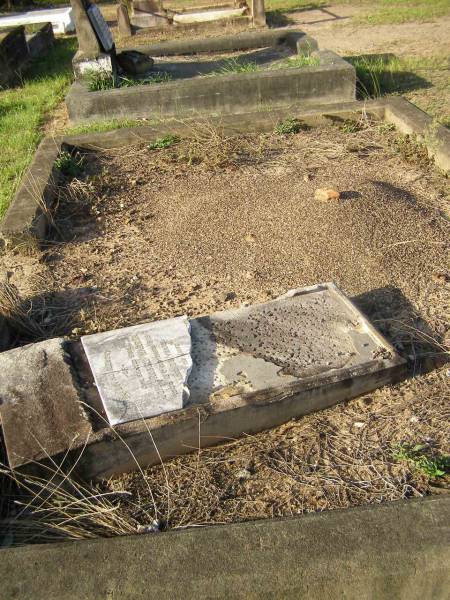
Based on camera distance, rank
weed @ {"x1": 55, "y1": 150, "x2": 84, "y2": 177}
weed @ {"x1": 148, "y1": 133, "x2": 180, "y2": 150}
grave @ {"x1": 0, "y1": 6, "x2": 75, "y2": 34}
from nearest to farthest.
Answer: weed @ {"x1": 55, "y1": 150, "x2": 84, "y2": 177} < weed @ {"x1": 148, "y1": 133, "x2": 180, "y2": 150} < grave @ {"x1": 0, "y1": 6, "x2": 75, "y2": 34}

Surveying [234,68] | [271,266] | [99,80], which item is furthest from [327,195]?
[234,68]

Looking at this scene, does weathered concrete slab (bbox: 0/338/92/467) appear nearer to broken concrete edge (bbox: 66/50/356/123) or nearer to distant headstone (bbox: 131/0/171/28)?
broken concrete edge (bbox: 66/50/356/123)

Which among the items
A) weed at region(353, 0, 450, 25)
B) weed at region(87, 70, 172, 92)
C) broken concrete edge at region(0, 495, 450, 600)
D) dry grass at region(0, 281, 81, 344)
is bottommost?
weed at region(353, 0, 450, 25)

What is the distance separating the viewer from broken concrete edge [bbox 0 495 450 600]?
1.59 meters

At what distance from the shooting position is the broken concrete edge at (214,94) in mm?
6090

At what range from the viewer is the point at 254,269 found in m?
3.57

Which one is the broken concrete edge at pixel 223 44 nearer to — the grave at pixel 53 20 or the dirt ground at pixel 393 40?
the dirt ground at pixel 393 40

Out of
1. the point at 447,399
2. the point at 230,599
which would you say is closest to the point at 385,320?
the point at 447,399

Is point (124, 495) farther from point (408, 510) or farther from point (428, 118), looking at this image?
point (428, 118)

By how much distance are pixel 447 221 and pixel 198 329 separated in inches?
84.6

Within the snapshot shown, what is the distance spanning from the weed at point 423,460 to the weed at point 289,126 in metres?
4.02

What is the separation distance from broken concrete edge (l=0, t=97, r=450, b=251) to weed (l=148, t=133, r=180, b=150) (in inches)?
2.4

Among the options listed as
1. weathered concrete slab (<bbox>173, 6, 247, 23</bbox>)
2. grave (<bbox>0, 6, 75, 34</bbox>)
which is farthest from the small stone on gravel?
grave (<bbox>0, 6, 75, 34</bbox>)

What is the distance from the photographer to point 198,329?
8.89 feet
